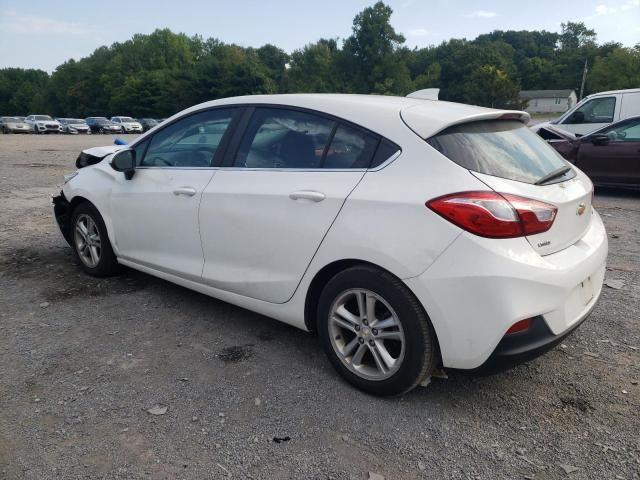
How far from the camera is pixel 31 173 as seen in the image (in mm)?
12703

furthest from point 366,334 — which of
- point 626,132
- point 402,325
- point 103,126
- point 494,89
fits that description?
point 494,89

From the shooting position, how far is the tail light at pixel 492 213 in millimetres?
2330

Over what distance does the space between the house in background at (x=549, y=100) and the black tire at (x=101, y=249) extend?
96700 mm

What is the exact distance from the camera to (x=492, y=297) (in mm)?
2297

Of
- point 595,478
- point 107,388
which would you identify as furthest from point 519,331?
point 107,388

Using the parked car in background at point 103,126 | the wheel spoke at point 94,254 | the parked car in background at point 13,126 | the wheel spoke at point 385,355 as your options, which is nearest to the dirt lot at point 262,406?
the wheel spoke at point 385,355

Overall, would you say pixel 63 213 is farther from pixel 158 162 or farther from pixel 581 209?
pixel 581 209

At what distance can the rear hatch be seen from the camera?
249 cm

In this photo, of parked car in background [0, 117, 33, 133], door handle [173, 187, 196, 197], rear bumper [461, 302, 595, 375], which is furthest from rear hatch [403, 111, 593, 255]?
parked car in background [0, 117, 33, 133]

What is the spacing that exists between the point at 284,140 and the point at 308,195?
53 cm

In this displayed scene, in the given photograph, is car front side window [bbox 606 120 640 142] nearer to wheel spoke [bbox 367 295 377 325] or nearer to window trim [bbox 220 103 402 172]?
window trim [bbox 220 103 402 172]

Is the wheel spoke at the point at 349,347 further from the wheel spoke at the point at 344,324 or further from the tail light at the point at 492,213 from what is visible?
the tail light at the point at 492,213

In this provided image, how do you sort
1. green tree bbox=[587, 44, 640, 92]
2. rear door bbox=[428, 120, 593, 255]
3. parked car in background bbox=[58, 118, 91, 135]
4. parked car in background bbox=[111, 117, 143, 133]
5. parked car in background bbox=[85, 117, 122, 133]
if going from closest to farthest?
rear door bbox=[428, 120, 593, 255]
parked car in background bbox=[58, 118, 91, 135]
parked car in background bbox=[85, 117, 122, 133]
parked car in background bbox=[111, 117, 143, 133]
green tree bbox=[587, 44, 640, 92]

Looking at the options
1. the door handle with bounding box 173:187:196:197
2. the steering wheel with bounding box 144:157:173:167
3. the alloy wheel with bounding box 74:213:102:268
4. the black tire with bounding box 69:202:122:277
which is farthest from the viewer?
the alloy wheel with bounding box 74:213:102:268
